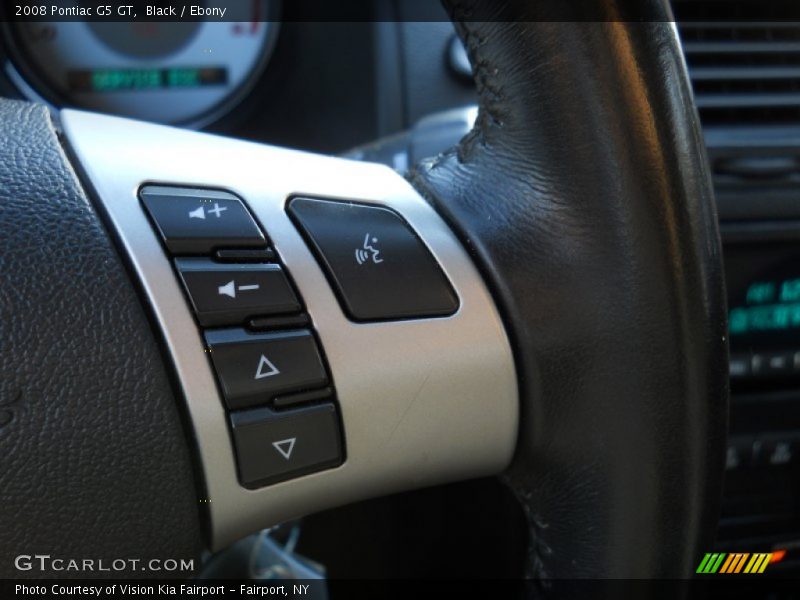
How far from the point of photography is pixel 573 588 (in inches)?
21.0

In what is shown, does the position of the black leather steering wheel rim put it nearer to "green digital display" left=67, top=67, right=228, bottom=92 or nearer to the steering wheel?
the steering wheel

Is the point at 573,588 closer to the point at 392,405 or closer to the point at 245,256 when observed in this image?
the point at 392,405

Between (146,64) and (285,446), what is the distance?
1.16 meters

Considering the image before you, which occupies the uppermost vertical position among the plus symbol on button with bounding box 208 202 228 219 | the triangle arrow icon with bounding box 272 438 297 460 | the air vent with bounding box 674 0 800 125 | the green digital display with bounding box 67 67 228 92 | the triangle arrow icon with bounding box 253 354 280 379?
the green digital display with bounding box 67 67 228 92

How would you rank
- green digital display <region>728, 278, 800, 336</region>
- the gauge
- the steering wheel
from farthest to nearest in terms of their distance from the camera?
the gauge
green digital display <region>728, 278, 800, 336</region>
the steering wheel

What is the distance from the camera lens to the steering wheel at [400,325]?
1.38 ft

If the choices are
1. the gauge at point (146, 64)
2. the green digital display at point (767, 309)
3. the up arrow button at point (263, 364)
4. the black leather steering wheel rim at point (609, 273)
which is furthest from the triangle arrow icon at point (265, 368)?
the gauge at point (146, 64)

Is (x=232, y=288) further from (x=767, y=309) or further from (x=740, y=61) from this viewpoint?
(x=740, y=61)

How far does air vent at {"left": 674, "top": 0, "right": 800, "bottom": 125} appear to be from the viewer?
3.37ft

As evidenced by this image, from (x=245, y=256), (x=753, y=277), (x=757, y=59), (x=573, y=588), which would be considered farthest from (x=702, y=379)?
(x=757, y=59)

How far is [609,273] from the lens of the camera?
1.57 ft

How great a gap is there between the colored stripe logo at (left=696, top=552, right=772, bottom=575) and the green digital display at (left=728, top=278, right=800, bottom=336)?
252 mm

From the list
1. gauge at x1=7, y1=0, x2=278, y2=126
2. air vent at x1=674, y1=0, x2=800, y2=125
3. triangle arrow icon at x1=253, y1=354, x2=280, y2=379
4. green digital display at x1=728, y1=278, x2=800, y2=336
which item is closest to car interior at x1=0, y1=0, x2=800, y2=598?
triangle arrow icon at x1=253, y1=354, x2=280, y2=379

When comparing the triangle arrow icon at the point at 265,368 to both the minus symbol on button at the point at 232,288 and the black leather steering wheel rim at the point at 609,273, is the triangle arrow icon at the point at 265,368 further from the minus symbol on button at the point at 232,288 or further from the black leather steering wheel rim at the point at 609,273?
the black leather steering wheel rim at the point at 609,273
